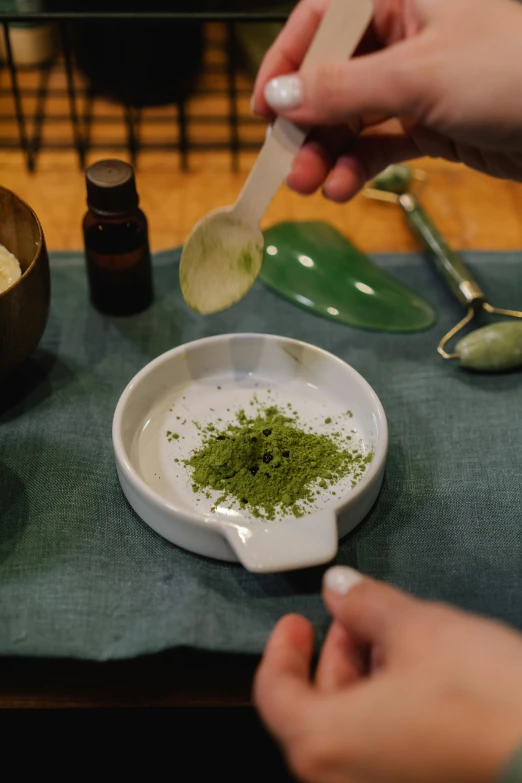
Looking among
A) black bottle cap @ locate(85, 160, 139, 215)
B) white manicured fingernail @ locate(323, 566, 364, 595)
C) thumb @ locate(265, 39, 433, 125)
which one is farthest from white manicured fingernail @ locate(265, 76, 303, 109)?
white manicured fingernail @ locate(323, 566, 364, 595)

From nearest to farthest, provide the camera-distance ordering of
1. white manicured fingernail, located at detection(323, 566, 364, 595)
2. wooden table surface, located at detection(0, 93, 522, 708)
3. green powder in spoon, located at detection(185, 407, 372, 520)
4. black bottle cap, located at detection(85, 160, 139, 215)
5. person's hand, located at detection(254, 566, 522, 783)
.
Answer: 1. person's hand, located at detection(254, 566, 522, 783)
2. white manicured fingernail, located at detection(323, 566, 364, 595)
3. green powder in spoon, located at detection(185, 407, 372, 520)
4. black bottle cap, located at detection(85, 160, 139, 215)
5. wooden table surface, located at detection(0, 93, 522, 708)

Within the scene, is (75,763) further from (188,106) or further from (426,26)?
(188,106)

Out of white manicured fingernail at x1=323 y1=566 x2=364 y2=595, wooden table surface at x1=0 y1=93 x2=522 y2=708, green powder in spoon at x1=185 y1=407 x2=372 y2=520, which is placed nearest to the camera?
white manicured fingernail at x1=323 y1=566 x2=364 y2=595

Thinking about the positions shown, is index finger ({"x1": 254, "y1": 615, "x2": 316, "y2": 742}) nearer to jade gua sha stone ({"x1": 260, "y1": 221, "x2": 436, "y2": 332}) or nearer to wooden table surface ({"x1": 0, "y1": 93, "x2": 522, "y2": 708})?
jade gua sha stone ({"x1": 260, "y1": 221, "x2": 436, "y2": 332})

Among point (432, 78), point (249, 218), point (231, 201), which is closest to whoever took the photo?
point (432, 78)

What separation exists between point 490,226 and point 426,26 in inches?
17.3

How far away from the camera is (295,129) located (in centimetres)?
57

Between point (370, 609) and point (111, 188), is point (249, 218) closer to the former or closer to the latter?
point (111, 188)

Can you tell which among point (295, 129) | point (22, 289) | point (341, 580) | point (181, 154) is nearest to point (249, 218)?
point (295, 129)

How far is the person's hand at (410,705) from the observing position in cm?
35

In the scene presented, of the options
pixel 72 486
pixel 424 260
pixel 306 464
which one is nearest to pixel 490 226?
pixel 424 260

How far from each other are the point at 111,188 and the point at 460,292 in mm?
372

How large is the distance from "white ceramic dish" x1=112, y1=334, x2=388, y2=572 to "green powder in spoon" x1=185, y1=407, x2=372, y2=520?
0.01m

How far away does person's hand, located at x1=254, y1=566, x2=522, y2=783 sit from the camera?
0.35 metres
